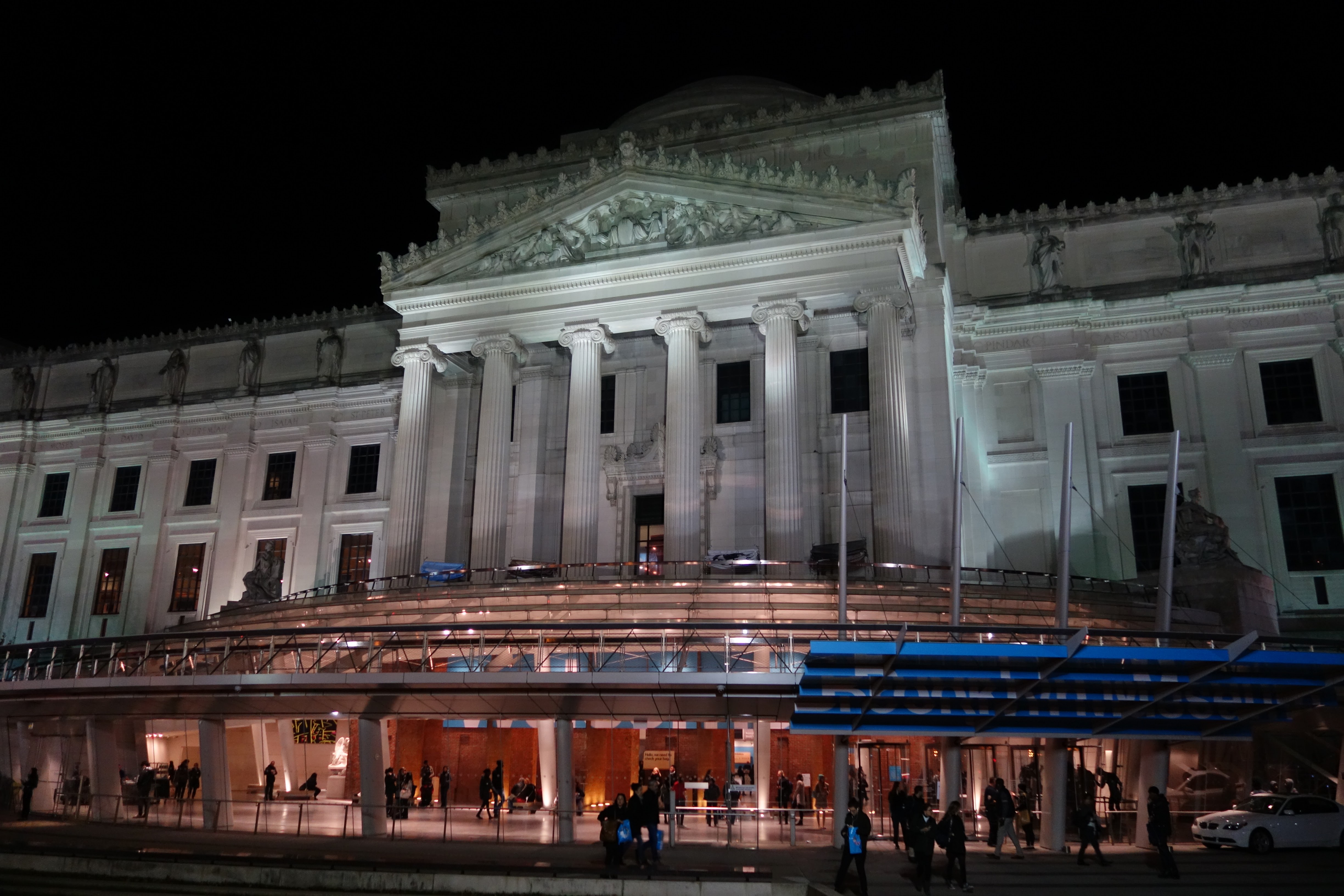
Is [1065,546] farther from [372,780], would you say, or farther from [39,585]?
[39,585]

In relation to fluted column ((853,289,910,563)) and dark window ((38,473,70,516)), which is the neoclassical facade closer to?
fluted column ((853,289,910,563))

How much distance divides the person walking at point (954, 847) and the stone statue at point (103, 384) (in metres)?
61.5

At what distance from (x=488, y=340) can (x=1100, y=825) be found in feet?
104

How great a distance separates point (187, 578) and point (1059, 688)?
51955mm

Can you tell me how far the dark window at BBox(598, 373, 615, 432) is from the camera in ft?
170

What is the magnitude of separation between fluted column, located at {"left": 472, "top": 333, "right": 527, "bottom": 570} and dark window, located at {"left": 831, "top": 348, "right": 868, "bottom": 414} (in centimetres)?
1362

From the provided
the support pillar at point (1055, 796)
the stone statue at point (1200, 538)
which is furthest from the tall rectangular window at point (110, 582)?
the stone statue at point (1200, 538)

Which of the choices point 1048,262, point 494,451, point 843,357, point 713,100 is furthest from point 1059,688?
point 713,100

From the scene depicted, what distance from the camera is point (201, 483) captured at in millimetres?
65188

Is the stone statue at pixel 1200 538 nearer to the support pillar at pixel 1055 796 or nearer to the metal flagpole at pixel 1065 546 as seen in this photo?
the metal flagpole at pixel 1065 546

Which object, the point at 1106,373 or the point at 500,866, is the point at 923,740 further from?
the point at 1106,373

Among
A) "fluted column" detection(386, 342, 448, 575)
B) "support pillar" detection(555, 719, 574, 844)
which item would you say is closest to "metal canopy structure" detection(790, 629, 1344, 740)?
"support pillar" detection(555, 719, 574, 844)

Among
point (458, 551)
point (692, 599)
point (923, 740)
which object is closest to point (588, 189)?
point (458, 551)

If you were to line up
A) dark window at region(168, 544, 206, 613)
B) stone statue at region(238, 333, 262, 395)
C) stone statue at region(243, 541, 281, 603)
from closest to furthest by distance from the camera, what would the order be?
1. stone statue at region(243, 541, 281, 603)
2. dark window at region(168, 544, 206, 613)
3. stone statue at region(238, 333, 262, 395)
